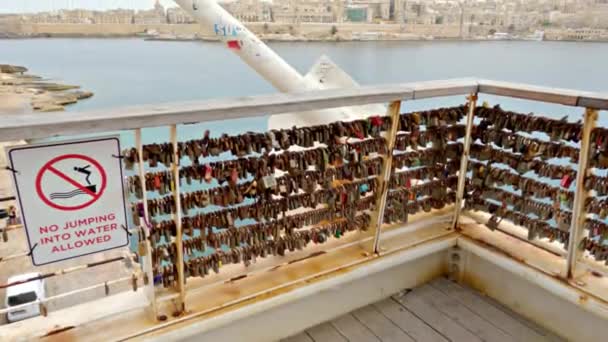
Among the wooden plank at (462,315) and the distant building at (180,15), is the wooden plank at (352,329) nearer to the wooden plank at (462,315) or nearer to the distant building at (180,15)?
the wooden plank at (462,315)

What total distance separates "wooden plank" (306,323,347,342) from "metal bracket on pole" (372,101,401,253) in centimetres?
41

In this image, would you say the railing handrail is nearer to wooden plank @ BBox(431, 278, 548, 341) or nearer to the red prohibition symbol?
the red prohibition symbol

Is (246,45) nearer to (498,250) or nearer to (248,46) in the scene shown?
(248,46)

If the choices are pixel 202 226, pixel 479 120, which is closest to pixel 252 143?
pixel 202 226

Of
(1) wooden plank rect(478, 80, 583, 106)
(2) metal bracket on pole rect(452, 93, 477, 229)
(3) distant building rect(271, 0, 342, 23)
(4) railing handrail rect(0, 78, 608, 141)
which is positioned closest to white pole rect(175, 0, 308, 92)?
(2) metal bracket on pole rect(452, 93, 477, 229)

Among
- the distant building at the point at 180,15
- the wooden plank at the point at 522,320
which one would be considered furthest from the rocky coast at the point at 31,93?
the wooden plank at the point at 522,320

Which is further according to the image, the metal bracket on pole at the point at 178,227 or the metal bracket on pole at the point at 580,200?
the metal bracket on pole at the point at 580,200

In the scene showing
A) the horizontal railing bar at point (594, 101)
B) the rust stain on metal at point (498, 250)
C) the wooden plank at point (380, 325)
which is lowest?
the wooden plank at point (380, 325)

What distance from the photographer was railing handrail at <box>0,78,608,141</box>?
3.57 feet

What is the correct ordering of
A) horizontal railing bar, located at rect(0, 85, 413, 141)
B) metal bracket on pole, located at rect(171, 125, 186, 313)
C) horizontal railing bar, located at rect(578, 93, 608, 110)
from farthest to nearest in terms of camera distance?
horizontal railing bar, located at rect(578, 93, 608, 110)
metal bracket on pole, located at rect(171, 125, 186, 313)
horizontal railing bar, located at rect(0, 85, 413, 141)

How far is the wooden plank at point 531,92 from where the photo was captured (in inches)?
65.7

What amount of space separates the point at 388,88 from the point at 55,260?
134cm

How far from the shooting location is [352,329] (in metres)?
1.91

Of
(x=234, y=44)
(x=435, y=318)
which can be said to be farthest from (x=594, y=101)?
(x=234, y=44)
